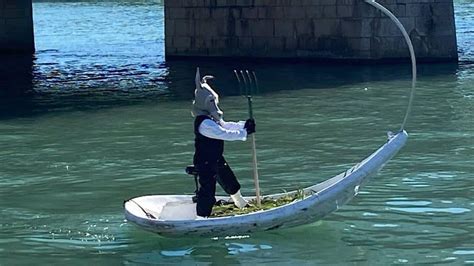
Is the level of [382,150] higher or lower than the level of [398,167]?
higher

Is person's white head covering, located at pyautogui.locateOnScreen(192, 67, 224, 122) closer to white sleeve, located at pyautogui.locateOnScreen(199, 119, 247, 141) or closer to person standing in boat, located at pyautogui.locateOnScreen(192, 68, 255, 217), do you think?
person standing in boat, located at pyautogui.locateOnScreen(192, 68, 255, 217)

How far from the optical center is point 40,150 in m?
21.0

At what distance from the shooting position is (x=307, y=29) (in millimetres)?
38688

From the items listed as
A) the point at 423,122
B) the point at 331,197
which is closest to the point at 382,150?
the point at 331,197

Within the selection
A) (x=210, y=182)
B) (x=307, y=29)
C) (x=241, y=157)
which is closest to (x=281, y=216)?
(x=210, y=182)

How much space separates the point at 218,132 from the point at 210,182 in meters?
0.68

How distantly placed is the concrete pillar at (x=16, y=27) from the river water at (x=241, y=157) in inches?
356

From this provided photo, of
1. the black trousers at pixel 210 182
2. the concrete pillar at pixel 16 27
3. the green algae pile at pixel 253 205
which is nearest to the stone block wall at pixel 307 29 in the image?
the concrete pillar at pixel 16 27

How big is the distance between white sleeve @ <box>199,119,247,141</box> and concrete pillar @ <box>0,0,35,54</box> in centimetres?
3931

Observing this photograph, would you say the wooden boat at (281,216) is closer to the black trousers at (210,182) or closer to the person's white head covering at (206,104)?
the black trousers at (210,182)

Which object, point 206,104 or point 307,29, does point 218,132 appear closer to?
point 206,104

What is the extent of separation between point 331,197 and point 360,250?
26.5 inches

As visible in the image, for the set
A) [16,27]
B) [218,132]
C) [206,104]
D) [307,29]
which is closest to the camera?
[218,132]

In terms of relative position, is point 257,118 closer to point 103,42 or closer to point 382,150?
point 382,150
